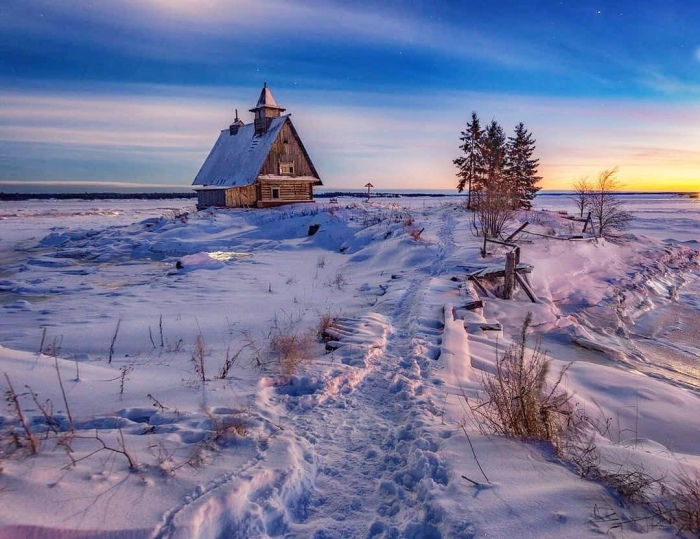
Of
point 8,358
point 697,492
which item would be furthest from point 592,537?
point 8,358

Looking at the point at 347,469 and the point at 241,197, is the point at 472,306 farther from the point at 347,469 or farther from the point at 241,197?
the point at 241,197

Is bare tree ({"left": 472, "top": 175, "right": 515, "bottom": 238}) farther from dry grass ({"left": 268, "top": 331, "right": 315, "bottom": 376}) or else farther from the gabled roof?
the gabled roof

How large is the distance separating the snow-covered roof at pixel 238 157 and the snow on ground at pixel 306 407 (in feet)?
65.5

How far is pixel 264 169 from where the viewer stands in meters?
31.0

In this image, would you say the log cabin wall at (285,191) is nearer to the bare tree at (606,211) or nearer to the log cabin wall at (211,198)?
the log cabin wall at (211,198)

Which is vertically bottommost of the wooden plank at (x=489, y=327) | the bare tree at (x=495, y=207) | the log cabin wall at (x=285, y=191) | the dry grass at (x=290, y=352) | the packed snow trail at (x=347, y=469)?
the wooden plank at (x=489, y=327)

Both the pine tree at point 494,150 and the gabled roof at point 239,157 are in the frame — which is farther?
the pine tree at point 494,150

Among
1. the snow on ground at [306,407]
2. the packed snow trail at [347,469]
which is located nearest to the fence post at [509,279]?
the snow on ground at [306,407]

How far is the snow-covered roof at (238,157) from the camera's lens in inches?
1224

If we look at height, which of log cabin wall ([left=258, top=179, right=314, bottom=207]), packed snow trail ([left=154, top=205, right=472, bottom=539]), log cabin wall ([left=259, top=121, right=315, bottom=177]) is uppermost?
log cabin wall ([left=259, top=121, right=315, bottom=177])

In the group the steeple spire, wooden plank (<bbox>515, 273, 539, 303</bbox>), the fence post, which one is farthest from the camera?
the steeple spire

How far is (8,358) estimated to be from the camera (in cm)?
462

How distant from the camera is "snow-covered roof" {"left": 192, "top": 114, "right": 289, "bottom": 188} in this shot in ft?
102

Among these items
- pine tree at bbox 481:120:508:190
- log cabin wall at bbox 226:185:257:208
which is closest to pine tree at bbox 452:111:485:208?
pine tree at bbox 481:120:508:190
